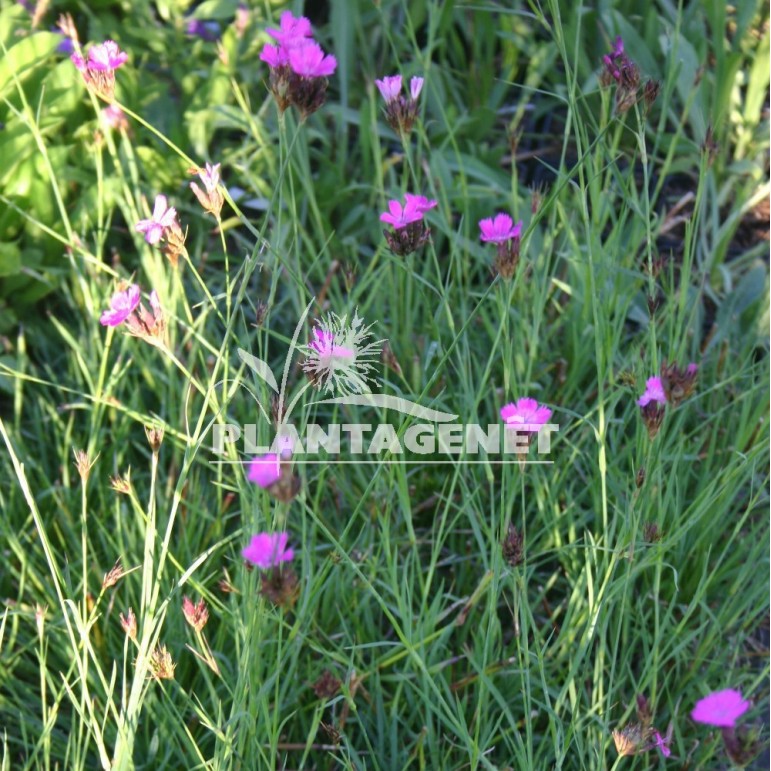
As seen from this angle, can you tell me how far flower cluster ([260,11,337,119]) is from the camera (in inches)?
37.1

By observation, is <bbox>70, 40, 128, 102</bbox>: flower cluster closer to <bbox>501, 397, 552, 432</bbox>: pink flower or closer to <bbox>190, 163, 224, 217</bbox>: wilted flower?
<bbox>190, 163, 224, 217</bbox>: wilted flower

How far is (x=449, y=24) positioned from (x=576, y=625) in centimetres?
132

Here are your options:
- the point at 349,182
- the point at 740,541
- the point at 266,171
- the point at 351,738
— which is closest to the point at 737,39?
the point at 349,182

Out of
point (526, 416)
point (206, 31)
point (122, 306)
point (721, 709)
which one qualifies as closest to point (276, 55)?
point (122, 306)

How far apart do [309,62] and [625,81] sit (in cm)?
31

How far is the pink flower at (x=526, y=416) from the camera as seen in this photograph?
39.2 inches

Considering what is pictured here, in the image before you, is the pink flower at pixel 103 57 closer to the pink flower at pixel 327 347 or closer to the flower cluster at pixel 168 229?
the flower cluster at pixel 168 229

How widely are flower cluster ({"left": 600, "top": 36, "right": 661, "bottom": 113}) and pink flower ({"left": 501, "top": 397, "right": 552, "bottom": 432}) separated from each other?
0.31m

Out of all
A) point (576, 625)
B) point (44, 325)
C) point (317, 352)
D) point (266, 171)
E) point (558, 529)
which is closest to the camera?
point (317, 352)

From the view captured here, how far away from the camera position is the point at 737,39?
6.42 feet

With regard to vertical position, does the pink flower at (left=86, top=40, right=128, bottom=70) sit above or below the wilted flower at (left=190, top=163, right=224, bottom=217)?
above

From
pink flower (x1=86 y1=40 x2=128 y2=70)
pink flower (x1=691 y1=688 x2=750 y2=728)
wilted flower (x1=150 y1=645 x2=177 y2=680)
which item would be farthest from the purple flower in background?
pink flower (x1=691 y1=688 x2=750 y2=728)

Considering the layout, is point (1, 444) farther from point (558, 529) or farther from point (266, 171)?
point (558, 529)

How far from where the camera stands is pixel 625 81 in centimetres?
102
